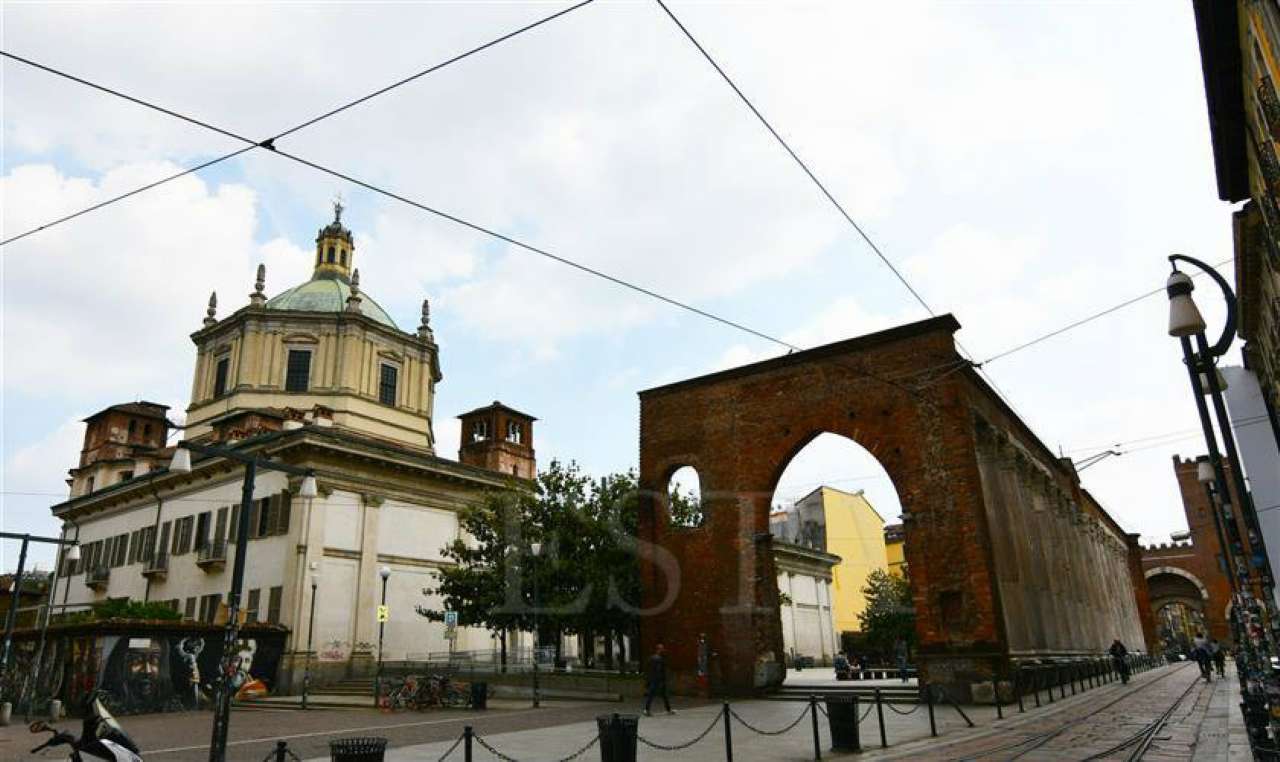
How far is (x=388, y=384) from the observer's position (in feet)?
140

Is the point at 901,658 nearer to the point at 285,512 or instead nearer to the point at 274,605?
the point at 274,605

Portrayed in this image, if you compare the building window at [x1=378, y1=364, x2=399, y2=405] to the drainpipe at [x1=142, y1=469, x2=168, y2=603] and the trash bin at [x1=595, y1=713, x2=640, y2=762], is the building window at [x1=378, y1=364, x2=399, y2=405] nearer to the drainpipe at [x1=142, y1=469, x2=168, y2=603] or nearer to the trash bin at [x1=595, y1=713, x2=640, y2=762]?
the drainpipe at [x1=142, y1=469, x2=168, y2=603]

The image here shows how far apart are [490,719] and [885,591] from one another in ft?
119

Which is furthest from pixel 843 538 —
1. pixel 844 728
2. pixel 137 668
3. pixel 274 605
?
pixel 844 728

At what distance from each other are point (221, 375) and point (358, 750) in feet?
130

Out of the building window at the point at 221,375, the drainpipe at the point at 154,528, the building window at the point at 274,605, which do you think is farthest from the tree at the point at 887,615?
the building window at the point at 221,375

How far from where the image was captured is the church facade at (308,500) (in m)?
30.0

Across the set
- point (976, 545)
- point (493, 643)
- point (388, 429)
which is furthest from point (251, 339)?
point (976, 545)

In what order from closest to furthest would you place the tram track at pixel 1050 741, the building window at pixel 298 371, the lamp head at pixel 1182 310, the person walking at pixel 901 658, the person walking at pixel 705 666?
the lamp head at pixel 1182 310
the tram track at pixel 1050 741
the person walking at pixel 705 666
the person walking at pixel 901 658
the building window at pixel 298 371

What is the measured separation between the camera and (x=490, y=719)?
17672 millimetres

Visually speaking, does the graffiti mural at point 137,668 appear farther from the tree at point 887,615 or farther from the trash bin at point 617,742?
the tree at point 887,615

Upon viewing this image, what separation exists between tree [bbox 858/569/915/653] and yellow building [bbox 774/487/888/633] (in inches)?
188

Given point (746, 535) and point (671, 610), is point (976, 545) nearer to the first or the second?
point (746, 535)

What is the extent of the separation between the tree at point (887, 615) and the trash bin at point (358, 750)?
40.0m
